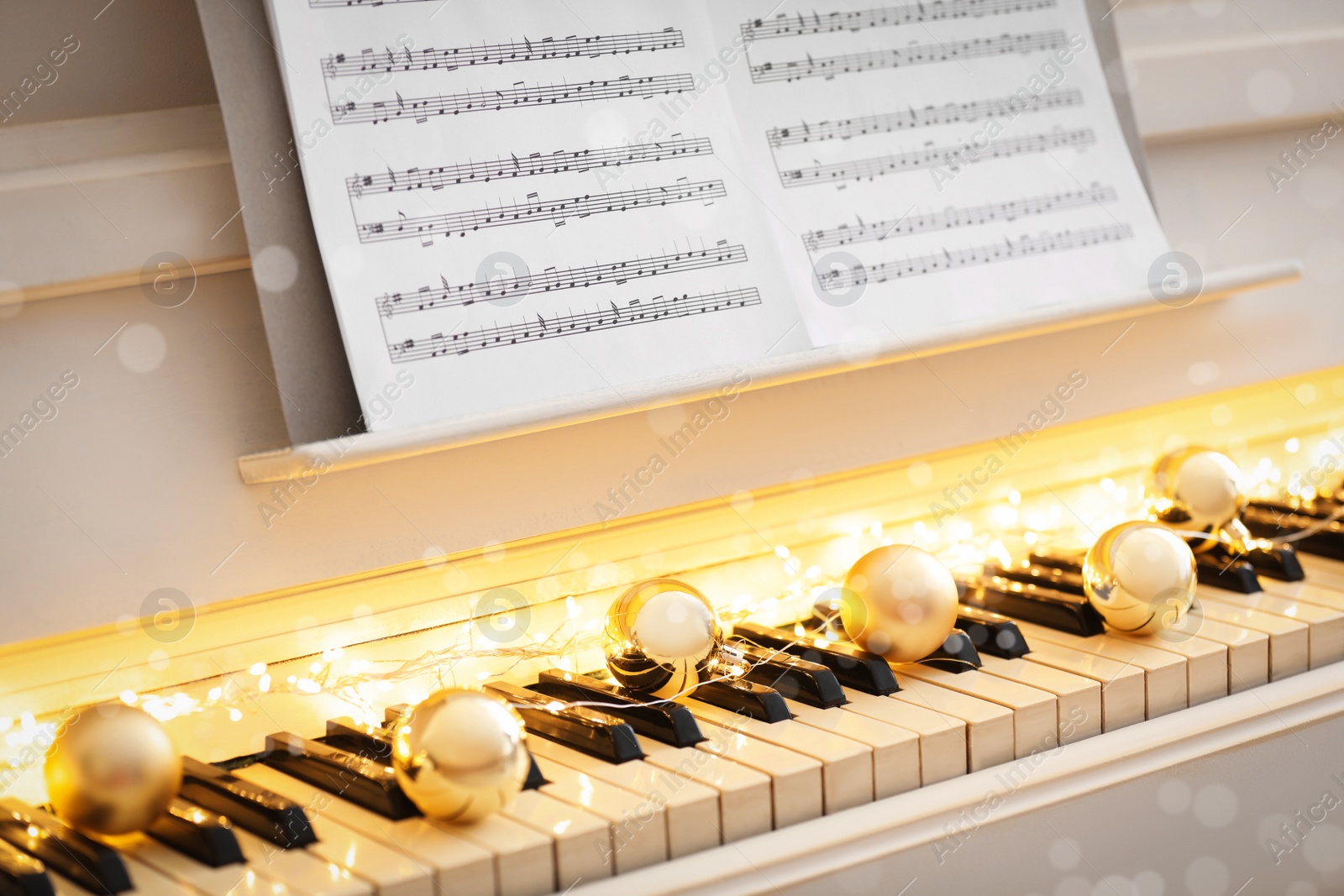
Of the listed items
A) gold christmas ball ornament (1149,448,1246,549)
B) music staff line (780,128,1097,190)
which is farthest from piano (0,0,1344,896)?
music staff line (780,128,1097,190)

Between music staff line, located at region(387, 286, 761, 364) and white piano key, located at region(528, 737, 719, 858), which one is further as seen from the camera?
music staff line, located at region(387, 286, 761, 364)

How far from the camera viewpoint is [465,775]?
100 cm

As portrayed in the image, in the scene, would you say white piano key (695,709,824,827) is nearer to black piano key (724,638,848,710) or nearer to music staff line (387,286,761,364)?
black piano key (724,638,848,710)

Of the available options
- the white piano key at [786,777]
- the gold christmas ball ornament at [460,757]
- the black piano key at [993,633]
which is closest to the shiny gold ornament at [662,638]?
the white piano key at [786,777]

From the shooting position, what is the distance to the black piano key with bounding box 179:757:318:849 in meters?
1.02

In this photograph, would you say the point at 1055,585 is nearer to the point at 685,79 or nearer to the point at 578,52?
the point at 685,79

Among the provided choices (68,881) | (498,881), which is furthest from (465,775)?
(68,881)

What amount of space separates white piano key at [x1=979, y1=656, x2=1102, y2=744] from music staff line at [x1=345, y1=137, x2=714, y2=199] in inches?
30.0

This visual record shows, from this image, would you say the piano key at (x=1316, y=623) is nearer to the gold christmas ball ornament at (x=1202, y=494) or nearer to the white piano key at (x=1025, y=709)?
the gold christmas ball ornament at (x=1202, y=494)

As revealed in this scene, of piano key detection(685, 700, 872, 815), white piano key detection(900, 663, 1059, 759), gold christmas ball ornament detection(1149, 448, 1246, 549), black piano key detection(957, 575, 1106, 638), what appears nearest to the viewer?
piano key detection(685, 700, 872, 815)

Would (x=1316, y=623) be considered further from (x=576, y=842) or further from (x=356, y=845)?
(x=356, y=845)

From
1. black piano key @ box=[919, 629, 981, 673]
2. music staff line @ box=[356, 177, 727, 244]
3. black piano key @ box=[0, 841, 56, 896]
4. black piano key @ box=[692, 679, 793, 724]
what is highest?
music staff line @ box=[356, 177, 727, 244]

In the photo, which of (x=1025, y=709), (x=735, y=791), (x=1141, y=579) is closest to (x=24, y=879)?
(x=735, y=791)

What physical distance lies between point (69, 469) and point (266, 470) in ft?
0.66
